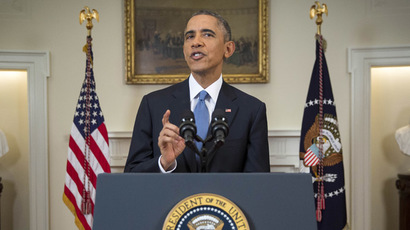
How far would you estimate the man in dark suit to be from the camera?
192 cm

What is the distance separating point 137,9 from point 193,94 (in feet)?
9.06

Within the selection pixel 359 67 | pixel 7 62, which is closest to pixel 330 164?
pixel 359 67

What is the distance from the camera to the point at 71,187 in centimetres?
381

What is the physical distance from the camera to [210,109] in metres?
2.00

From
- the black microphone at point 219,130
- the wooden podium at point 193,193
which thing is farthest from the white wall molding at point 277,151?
the wooden podium at point 193,193

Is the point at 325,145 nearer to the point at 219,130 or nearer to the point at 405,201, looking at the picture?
the point at 405,201

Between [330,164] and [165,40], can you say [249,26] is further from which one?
[330,164]

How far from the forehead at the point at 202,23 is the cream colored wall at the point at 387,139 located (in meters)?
3.80

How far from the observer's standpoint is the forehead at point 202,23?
1959mm

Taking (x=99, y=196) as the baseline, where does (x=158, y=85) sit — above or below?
above

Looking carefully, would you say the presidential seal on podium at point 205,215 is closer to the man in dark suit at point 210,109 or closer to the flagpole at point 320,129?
the man in dark suit at point 210,109

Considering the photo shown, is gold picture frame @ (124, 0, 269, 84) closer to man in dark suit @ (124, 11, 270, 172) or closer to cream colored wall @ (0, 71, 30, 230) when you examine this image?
cream colored wall @ (0, 71, 30, 230)

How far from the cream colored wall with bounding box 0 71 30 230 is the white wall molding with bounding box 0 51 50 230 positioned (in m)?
0.65

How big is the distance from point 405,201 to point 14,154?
467cm
